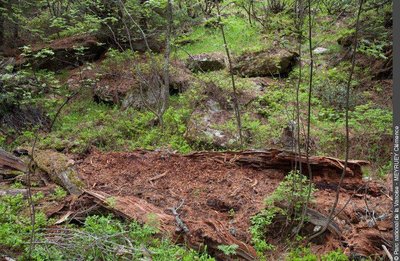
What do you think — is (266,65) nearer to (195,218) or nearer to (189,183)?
(189,183)

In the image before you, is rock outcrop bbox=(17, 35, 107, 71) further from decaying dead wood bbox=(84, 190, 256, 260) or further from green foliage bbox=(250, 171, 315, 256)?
green foliage bbox=(250, 171, 315, 256)

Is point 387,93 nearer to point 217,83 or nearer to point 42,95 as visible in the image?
point 217,83

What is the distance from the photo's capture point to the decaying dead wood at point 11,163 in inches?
247

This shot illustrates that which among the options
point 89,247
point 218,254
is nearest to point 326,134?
point 218,254

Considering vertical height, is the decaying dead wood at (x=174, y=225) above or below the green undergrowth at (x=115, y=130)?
above

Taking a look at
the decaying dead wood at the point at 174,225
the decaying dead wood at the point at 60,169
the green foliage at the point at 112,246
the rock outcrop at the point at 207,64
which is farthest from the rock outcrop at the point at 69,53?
the green foliage at the point at 112,246

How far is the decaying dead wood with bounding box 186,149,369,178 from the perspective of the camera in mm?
5621

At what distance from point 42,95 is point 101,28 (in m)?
3.07

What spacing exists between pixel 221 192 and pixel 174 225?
1.23 metres

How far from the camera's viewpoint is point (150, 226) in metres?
4.41

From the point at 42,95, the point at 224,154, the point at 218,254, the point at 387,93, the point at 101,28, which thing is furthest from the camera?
the point at 101,28

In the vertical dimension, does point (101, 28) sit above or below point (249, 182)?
above

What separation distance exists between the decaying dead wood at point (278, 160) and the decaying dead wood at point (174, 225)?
1739 mm

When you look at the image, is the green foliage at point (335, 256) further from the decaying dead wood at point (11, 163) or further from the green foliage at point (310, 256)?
the decaying dead wood at point (11, 163)
